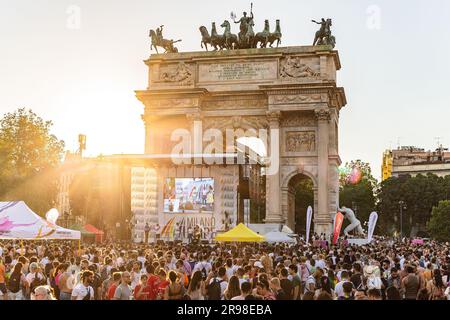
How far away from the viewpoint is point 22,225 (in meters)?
23.0

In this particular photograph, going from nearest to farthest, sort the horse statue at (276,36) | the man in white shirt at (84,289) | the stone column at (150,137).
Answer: the man in white shirt at (84,289), the horse statue at (276,36), the stone column at (150,137)

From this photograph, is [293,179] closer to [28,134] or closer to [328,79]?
[328,79]

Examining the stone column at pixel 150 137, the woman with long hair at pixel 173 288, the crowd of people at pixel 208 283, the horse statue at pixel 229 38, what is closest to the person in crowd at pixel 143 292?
the crowd of people at pixel 208 283

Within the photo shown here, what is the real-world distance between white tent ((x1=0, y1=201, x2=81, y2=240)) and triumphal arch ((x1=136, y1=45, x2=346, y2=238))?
2821 cm

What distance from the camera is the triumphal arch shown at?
2156 inches

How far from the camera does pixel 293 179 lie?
192 ft

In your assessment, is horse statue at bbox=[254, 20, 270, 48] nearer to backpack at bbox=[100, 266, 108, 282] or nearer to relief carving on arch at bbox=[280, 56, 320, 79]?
relief carving on arch at bbox=[280, 56, 320, 79]

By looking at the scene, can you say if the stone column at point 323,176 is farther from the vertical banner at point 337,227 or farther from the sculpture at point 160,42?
the vertical banner at point 337,227

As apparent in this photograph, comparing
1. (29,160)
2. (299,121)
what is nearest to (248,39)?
(299,121)

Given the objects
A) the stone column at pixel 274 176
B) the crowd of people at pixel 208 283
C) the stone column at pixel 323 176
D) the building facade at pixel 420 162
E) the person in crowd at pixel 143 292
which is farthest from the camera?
the building facade at pixel 420 162

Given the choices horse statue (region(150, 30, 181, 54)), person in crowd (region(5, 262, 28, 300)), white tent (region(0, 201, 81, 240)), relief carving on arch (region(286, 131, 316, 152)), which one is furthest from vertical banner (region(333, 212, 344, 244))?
horse statue (region(150, 30, 181, 54))

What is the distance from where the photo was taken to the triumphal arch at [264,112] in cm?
5475

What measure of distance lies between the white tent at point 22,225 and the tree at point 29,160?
1352 inches
